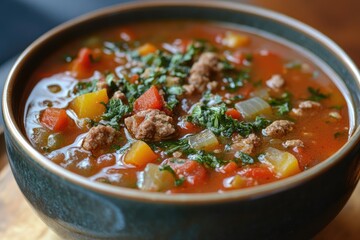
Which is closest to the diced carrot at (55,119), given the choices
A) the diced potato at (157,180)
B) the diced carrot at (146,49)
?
the diced potato at (157,180)

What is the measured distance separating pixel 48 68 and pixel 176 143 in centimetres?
92

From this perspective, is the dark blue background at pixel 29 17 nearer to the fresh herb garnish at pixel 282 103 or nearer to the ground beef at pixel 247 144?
the fresh herb garnish at pixel 282 103

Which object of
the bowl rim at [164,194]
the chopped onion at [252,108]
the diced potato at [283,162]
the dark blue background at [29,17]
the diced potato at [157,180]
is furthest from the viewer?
the dark blue background at [29,17]

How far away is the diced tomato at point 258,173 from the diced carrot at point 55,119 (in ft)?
2.67

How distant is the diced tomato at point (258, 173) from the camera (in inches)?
87.2

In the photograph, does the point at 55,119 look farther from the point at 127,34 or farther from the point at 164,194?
the point at 127,34

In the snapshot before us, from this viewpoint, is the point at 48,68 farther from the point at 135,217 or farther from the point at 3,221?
the point at 135,217

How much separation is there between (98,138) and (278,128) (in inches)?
29.8

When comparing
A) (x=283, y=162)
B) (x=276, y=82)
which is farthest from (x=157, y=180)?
(x=276, y=82)

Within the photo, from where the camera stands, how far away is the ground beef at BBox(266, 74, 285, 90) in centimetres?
283

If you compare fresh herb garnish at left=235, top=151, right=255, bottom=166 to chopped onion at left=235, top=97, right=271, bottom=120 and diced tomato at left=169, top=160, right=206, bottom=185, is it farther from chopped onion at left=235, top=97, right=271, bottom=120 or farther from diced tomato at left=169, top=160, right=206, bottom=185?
chopped onion at left=235, top=97, right=271, bottom=120

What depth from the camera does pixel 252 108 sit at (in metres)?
2.61

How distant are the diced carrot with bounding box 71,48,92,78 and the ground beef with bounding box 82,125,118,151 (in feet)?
2.05

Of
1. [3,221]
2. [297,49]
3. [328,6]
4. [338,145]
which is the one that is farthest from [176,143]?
[328,6]
